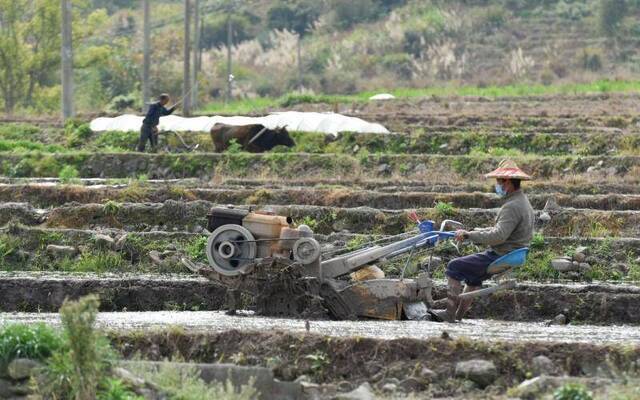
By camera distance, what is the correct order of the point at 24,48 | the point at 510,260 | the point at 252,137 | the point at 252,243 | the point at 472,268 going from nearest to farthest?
1. the point at 510,260
2. the point at 472,268
3. the point at 252,243
4. the point at 252,137
5. the point at 24,48

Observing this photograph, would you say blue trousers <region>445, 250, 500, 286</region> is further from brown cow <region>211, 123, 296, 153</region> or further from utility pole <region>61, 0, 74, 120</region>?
utility pole <region>61, 0, 74, 120</region>

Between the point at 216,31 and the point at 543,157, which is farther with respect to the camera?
the point at 216,31

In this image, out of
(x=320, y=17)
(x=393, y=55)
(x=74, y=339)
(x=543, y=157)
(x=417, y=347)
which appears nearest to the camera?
(x=74, y=339)

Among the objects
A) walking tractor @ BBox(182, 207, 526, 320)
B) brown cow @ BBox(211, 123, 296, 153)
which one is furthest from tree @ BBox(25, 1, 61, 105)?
walking tractor @ BBox(182, 207, 526, 320)

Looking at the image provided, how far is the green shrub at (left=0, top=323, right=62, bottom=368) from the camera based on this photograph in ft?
39.2

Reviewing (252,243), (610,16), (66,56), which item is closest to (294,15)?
(610,16)

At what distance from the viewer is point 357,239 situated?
2100cm

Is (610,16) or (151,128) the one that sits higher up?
(610,16)

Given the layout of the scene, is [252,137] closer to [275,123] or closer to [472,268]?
[275,123]

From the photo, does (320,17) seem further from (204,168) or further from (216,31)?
(204,168)

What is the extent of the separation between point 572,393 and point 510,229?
5303mm

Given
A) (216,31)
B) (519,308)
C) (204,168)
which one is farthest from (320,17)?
(519,308)

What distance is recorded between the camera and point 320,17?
291 feet

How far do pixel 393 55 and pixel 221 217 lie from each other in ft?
198
